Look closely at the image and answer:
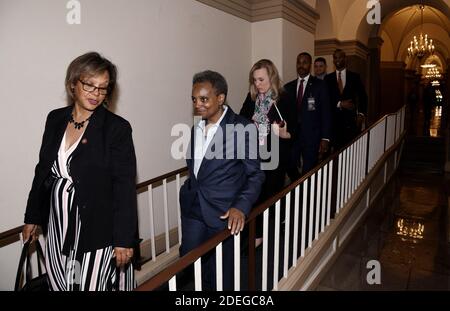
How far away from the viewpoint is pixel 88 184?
1.81m

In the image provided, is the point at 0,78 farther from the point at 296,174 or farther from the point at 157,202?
the point at 296,174

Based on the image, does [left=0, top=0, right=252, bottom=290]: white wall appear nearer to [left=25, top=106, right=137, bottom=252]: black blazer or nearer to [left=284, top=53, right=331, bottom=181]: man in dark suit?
[left=25, top=106, right=137, bottom=252]: black blazer

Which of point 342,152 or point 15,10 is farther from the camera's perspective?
point 342,152

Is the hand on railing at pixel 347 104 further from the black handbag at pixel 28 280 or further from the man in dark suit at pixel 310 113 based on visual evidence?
the black handbag at pixel 28 280

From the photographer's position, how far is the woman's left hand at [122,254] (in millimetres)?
1851

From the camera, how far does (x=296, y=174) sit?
14.0 ft

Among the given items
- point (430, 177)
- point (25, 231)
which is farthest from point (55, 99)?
point (430, 177)

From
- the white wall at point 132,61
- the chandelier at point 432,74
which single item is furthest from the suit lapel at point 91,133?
the chandelier at point 432,74

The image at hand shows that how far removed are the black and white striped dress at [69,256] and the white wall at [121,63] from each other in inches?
42.8

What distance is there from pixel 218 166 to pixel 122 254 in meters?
0.77

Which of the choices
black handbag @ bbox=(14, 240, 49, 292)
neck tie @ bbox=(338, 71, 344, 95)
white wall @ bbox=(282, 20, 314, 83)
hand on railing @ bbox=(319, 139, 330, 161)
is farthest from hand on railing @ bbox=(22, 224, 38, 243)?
white wall @ bbox=(282, 20, 314, 83)

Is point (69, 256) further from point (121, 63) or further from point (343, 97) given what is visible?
point (343, 97)

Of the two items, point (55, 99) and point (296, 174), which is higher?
point (55, 99)
